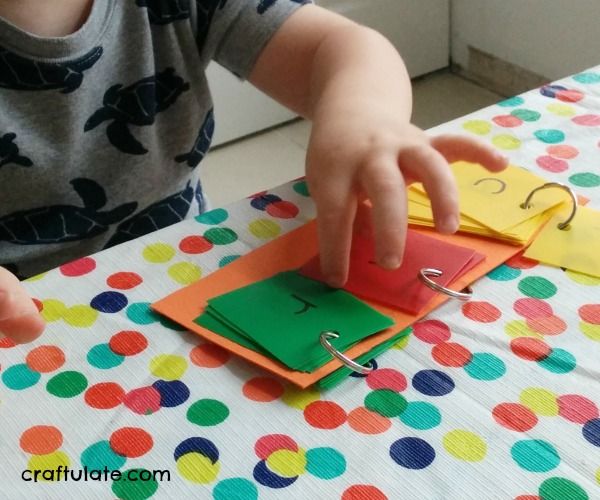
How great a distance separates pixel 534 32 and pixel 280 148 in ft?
1.93

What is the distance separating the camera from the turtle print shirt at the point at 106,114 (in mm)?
629

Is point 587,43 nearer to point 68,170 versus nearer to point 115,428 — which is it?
point 68,170

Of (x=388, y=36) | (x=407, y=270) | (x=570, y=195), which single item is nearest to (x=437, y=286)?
(x=407, y=270)

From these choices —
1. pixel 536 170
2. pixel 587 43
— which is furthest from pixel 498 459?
pixel 587 43

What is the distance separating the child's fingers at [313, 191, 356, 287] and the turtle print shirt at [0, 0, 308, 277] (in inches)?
10.0

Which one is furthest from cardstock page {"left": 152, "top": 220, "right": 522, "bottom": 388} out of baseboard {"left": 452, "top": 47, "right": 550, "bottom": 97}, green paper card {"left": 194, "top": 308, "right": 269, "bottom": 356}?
baseboard {"left": 452, "top": 47, "right": 550, "bottom": 97}

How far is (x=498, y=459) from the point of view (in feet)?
1.17

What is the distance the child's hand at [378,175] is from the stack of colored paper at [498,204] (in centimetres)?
4

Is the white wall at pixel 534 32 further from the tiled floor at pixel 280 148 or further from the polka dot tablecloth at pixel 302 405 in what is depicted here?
the polka dot tablecloth at pixel 302 405

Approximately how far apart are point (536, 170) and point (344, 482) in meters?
0.32

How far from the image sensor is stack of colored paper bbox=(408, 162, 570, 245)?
0.50 m

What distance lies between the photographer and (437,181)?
44cm

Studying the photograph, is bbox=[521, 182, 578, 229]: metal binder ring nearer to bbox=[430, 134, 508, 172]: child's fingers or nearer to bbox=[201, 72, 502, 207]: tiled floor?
bbox=[430, 134, 508, 172]: child's fingers

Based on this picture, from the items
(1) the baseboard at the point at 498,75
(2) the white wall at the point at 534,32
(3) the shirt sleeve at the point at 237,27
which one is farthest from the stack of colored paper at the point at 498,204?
(1) the baseboard at the point at 498,75
